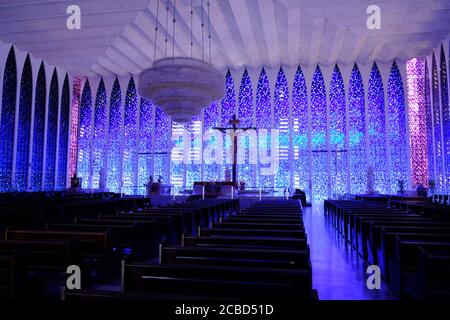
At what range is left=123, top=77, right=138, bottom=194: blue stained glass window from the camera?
18.8m

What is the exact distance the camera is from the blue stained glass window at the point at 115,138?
19.0 meters

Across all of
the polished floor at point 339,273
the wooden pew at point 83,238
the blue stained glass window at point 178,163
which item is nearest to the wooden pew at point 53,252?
the wooden pew at point 83,238

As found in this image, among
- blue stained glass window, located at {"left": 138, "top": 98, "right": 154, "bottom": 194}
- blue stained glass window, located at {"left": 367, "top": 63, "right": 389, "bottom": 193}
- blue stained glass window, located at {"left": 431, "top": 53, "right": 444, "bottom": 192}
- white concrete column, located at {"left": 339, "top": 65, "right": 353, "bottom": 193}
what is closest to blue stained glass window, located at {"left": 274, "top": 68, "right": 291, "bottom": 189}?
white concrete column, located at {"left": 339, "top": 65, "right": 353, "bottom": 193}

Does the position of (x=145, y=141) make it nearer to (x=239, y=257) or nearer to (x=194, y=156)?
(x=194, y=156)

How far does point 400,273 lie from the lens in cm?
269

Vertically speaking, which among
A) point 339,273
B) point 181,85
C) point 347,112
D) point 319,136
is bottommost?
point 339,273

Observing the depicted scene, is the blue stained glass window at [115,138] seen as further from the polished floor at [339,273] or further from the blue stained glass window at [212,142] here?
the polished floor at [339,273]

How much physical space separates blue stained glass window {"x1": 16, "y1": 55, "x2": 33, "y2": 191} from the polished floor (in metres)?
13.4

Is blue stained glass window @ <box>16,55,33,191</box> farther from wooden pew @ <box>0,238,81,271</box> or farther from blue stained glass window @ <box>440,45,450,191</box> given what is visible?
blue stained glass window @ <box>440,45,450,191</box>

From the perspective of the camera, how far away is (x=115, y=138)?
1919 centimetres

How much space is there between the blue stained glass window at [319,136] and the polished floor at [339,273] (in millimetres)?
11984

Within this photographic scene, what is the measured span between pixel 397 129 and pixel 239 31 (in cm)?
922

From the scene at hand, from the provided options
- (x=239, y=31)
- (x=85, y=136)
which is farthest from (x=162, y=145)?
(x=239, y=31)

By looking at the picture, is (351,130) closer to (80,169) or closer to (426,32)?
(426,32)
